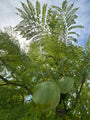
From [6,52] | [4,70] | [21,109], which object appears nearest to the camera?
[21,109]

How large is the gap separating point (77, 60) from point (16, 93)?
30.2 inches

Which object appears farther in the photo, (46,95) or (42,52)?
(42,52)

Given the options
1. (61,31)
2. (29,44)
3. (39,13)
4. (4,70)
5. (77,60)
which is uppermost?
(39,13)

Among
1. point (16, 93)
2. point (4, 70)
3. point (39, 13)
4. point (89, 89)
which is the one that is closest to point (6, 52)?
point (4, 70)

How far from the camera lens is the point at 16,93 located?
1.18 metres

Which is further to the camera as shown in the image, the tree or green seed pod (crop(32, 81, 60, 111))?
the tree

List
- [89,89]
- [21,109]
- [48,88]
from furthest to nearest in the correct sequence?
[89,89] → [21,109] → [48,88]

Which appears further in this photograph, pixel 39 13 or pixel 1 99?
pixel 39 13

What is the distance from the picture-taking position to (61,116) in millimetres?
1254

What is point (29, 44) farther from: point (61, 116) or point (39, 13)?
point (61, 116)

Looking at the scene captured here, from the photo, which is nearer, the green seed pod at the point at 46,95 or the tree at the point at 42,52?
the green seed pod at the point at 46,95

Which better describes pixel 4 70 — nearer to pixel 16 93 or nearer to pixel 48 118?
pixel 16 93

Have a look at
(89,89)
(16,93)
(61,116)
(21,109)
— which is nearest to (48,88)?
(21,109)

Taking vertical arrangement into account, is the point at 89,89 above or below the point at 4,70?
below
